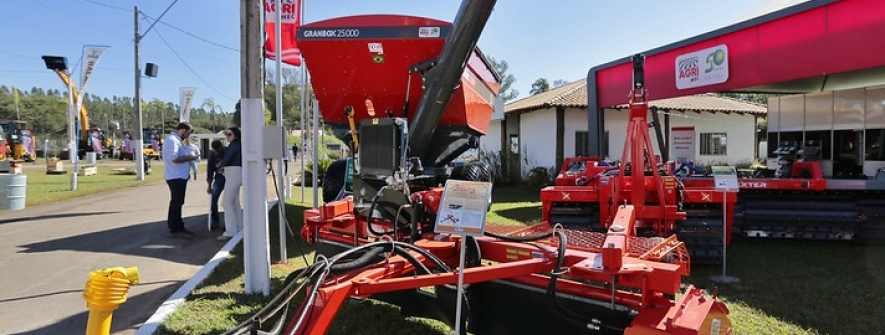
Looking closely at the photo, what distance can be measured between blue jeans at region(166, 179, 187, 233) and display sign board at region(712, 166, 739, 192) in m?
7.16

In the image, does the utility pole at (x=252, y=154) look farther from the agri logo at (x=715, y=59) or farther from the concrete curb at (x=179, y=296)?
the agri logo at (x=715, y=59)

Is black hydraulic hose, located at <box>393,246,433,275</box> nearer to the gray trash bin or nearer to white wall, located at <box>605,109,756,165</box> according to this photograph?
the gray trash bin

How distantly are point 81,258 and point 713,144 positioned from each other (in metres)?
19.7

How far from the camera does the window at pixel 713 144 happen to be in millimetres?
19703

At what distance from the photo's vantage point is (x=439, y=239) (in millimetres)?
3744

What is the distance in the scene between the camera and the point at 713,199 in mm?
6219

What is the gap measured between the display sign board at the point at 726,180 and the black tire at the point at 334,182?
5.76 meters

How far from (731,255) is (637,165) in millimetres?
2319

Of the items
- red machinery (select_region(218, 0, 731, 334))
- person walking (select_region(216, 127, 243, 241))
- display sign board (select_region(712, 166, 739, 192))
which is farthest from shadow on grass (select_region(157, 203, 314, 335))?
display sign board (select_region(712, 166, 739, 192))

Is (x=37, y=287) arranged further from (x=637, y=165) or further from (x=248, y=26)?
(x=637, y=165)

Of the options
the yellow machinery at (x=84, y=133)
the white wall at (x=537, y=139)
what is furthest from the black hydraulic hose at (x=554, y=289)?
the yellow machinery at (x=84, y=133)

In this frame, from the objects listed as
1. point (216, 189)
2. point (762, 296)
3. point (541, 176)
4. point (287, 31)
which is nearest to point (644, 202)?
point (762, 296)

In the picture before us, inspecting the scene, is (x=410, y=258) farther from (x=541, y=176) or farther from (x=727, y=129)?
(x=727, y=129)

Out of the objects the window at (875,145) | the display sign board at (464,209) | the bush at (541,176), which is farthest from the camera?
the bush at (541,176)
